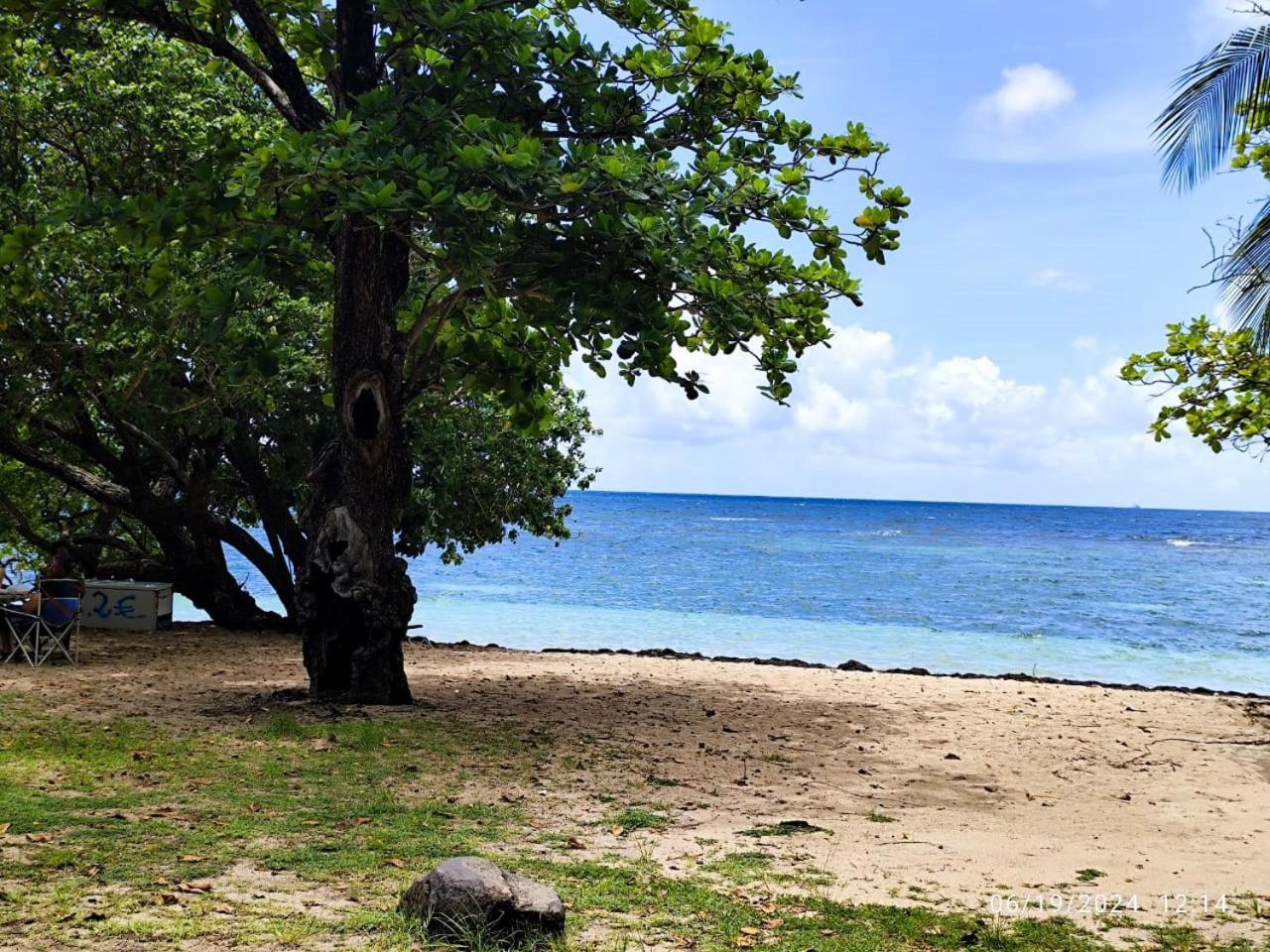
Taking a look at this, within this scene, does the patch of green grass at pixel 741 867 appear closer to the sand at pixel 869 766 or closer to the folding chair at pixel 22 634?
the sand at pixel 869 766

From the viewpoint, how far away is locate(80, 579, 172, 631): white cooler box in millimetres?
16234

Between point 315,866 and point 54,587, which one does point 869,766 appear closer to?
point 315,866

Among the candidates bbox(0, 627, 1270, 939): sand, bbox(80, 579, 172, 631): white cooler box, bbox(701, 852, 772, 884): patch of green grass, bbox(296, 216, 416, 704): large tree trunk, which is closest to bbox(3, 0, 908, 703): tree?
bbox(296, 216, 416, 704): large tree trunk

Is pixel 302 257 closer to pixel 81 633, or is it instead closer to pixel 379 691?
pixel 379 691

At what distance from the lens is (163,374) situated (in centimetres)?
1201

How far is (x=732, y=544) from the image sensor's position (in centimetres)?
7012

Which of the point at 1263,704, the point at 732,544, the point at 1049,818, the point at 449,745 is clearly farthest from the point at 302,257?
the point at 732,544

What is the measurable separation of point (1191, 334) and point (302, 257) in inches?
331

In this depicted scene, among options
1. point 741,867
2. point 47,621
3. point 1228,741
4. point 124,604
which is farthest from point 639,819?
point 124,604

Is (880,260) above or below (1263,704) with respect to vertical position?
above

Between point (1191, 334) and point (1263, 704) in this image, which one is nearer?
point (1191, 334)

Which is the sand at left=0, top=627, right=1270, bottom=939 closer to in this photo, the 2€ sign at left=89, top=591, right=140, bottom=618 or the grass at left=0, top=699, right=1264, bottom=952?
the grass at left=0, top=699, right=1264, bottom=952

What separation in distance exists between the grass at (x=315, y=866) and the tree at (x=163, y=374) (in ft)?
11.7

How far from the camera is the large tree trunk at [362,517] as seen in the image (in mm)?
10438
